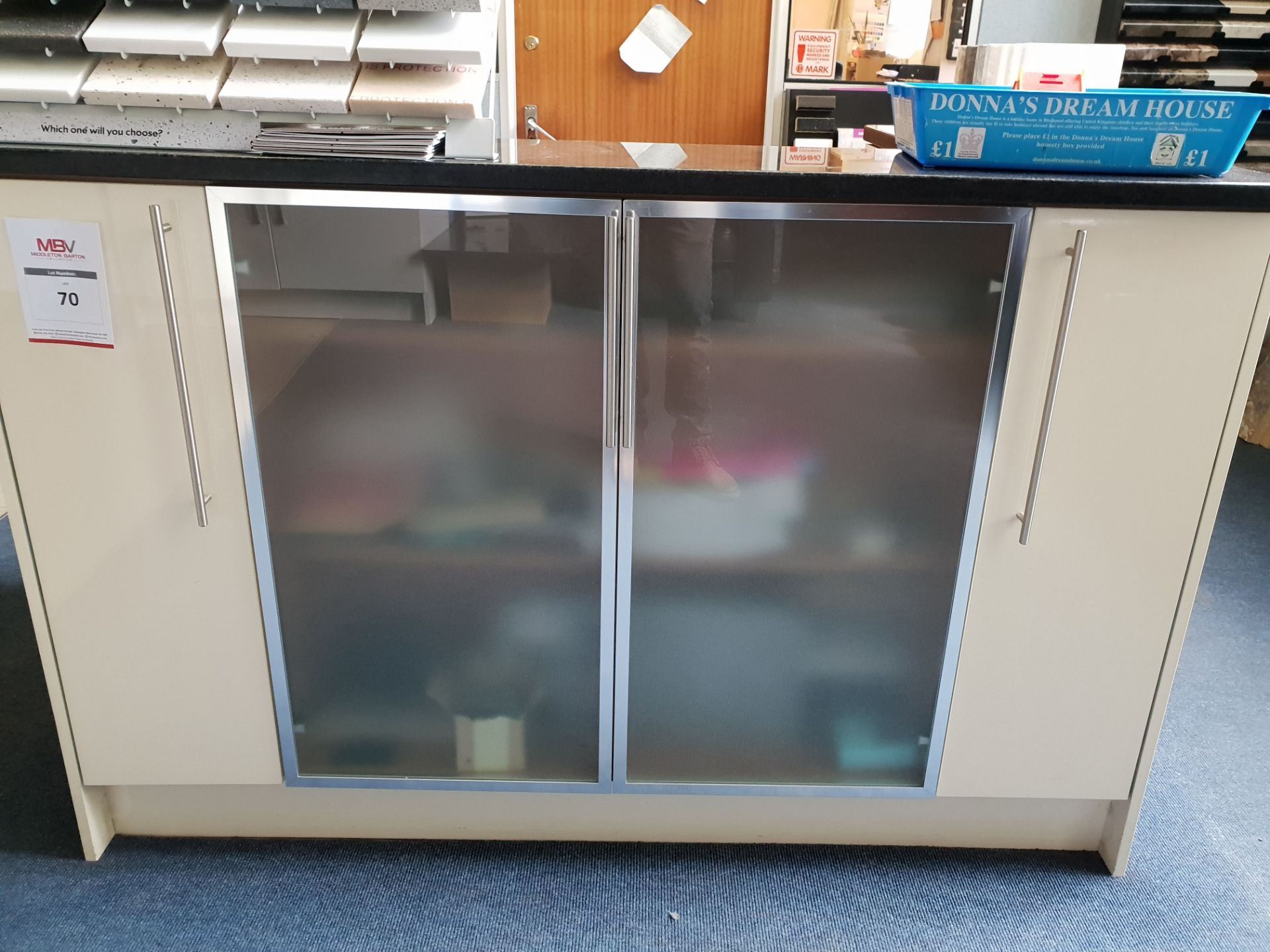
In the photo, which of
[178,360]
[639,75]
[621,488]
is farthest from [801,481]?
[639,75]

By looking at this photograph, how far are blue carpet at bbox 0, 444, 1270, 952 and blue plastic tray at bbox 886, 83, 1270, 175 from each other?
1024 mm

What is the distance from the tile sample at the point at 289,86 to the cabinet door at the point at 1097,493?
84cm

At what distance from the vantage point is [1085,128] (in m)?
1.07

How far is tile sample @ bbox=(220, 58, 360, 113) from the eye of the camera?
1.09 m

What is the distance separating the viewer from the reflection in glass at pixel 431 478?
109 cm

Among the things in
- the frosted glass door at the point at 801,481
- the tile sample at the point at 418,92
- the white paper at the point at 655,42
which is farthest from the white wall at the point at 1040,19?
the tile sample at the point at 418,92

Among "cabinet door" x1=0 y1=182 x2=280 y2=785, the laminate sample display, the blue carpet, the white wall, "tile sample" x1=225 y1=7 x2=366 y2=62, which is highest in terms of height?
the white wall

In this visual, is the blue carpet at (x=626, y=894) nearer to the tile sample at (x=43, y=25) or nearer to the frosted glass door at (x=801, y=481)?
the frosted glass door at (x=801, y=481)

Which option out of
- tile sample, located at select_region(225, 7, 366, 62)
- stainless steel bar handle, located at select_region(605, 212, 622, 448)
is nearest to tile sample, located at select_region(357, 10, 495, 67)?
tile sample, located at select_region(225, 7, 366, 62)

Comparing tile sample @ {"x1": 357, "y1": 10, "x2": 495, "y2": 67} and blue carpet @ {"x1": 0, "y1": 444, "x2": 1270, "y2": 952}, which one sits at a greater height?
tile sample @ {"x1": 357, "y1": 10, "x2": 495, "y2": 67}

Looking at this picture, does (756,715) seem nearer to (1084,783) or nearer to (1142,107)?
(1084,783)

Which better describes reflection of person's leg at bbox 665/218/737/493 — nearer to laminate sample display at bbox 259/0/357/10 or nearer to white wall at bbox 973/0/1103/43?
laminate sample display at bbox 259/0/357/10

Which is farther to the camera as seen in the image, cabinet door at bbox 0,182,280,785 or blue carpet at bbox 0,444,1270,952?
blue carpet at bbox 0,444,1270,952

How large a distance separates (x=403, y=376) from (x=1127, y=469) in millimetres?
931
